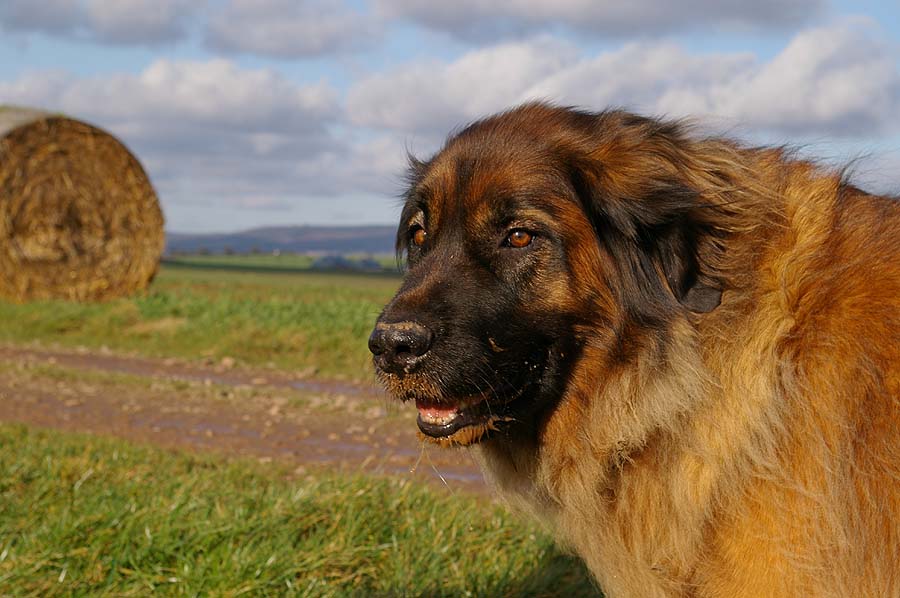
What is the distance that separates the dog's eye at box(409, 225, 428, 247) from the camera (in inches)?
156

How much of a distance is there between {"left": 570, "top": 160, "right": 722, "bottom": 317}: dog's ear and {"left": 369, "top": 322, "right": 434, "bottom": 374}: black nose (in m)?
0.72

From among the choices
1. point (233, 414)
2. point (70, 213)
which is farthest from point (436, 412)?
point (70, 213)

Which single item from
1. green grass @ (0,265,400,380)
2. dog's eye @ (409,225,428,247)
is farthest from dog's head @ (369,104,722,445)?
green grass @ (0,265,400,380)

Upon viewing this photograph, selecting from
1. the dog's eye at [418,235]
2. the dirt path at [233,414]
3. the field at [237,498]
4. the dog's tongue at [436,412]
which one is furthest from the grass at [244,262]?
the dog's tongue at [436,412]

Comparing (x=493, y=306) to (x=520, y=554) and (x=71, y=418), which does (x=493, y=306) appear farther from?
(x=71, y=418)

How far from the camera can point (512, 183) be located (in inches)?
139

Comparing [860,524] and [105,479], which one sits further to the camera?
[105,479]

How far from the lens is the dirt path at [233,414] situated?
25.2ft

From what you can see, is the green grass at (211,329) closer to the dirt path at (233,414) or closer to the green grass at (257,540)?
the dirt path at (233,414)

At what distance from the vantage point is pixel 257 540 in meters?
4.76

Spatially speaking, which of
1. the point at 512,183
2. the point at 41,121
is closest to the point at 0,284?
the point at 41,121

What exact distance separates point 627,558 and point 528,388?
0.71 meters

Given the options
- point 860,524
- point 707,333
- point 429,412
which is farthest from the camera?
point 429,412

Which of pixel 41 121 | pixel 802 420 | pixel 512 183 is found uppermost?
pixel 41 121
